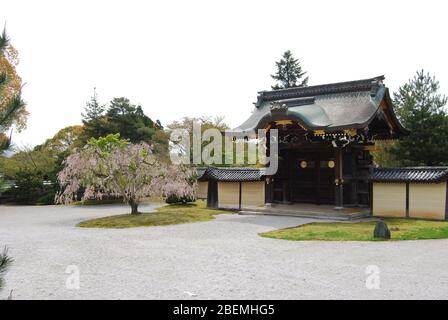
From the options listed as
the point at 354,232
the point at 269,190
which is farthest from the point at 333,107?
Answer: the point at 354,232

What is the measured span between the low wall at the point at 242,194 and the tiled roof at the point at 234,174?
0.35 meters

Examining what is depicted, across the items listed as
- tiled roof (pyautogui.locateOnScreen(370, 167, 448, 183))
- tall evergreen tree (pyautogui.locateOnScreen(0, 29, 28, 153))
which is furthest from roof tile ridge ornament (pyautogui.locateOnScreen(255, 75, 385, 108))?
tall evergreen tree (pyautogui.locateOnScreen(0, 29, 28, 153))

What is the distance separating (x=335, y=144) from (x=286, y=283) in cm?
1165

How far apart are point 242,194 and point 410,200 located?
7812mm

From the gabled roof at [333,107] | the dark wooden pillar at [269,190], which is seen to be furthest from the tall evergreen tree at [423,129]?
the dark wooden pillar at [269,190]

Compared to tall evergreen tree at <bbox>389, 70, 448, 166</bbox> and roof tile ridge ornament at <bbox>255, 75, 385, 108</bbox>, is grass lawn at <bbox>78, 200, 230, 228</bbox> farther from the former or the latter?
tall evergreen tree at <bbox>389, 70, 448, 166</bbox>

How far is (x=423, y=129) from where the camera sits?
22109 mm

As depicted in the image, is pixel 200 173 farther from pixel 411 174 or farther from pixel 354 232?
pixel 354 232

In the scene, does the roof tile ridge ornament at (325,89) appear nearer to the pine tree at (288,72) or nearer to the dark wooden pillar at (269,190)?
the dark wooden pillar at (269,190)

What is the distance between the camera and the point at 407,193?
16047 mm

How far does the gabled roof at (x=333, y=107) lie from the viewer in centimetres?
1664

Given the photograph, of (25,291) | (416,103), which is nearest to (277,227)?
(25,291)

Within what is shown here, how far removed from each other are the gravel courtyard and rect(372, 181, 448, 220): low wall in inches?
214

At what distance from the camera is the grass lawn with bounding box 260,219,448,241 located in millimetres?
11203
